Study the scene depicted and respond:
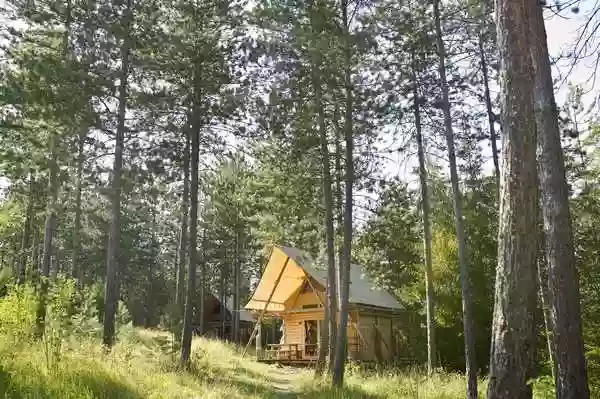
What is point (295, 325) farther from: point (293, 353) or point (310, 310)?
point (310, 310)

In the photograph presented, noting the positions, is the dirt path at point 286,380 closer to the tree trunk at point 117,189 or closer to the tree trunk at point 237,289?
the tree trunk at point 117,189

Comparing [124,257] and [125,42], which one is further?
[124,257]

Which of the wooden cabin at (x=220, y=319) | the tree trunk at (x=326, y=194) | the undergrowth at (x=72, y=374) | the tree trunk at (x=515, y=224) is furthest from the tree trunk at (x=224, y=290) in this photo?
the tree trunk at (x=515, y=224)

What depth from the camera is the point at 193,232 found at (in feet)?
46.7

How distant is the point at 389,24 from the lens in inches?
552

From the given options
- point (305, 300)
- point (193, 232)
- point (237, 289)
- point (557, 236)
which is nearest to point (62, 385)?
point (557, 236)

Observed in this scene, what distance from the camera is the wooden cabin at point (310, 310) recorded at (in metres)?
23.9

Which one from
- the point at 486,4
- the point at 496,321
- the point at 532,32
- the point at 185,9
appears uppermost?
Answer: the point at 185,9

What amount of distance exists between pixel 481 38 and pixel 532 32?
8464 millimetres

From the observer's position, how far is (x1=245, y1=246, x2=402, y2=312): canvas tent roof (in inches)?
949

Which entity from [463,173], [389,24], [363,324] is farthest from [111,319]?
[363,324]

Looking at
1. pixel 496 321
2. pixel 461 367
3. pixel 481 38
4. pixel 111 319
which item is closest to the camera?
pixel 496 321

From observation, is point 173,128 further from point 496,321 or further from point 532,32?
point 496,321

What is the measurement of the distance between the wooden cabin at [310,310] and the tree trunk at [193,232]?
359 inches
